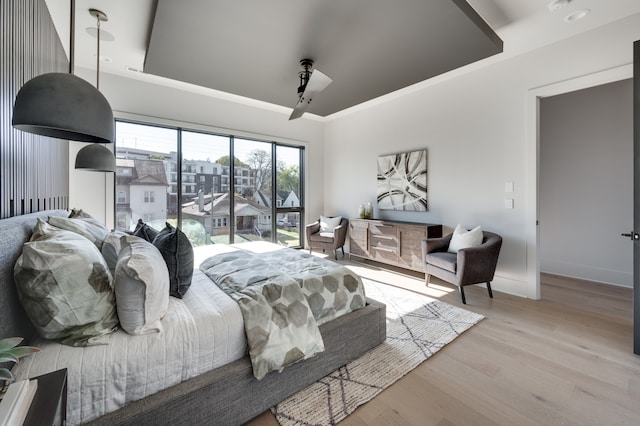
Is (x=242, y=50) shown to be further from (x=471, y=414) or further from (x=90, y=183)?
(x=471, y=414)

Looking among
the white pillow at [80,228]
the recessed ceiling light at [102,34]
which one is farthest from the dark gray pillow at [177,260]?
the recessed ceiling light at [102,34]

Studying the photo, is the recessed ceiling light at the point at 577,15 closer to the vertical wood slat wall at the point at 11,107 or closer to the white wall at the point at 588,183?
the white wall at the point at 588,183

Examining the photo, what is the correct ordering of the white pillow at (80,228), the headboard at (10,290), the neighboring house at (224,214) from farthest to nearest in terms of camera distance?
the neighboring house at (224,214)
the white pillow at (80,228)
the headboard at (10,290)

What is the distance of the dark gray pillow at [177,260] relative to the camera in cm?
166

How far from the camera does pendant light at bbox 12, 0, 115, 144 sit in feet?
2.93

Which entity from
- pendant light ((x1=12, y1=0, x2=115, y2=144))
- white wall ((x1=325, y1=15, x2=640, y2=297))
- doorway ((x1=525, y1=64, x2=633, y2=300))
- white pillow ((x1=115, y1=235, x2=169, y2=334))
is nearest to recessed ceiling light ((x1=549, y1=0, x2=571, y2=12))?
white wall ((x1=325, y1=15, x2=640, y2=297))

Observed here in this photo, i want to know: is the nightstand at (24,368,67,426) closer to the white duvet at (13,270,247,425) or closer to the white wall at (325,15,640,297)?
the white duvet at (13,270,247,425)

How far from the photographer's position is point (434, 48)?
275cm

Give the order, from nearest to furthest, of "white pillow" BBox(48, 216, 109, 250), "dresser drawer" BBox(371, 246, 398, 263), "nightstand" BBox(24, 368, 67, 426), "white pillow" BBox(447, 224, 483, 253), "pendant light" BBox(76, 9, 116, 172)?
1. "nightstand" BBox(24, 368, 67, 426)
2. "white pillow" BBox(48, 216, 109, 250)
3. "pendant light" BBox(76, 9, 116, 172)
4. "white pillow" BBox(447, 224, 483, 253)
5. "dresser drawer" BBox(371, 246, 398, 263)

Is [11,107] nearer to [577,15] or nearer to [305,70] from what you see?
[305,70]

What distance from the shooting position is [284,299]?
1702 mm

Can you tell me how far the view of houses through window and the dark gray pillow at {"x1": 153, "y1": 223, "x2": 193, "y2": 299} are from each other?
299cm

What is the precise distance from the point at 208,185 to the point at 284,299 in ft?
12.0

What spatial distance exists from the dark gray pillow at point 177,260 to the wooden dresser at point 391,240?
3.20m
